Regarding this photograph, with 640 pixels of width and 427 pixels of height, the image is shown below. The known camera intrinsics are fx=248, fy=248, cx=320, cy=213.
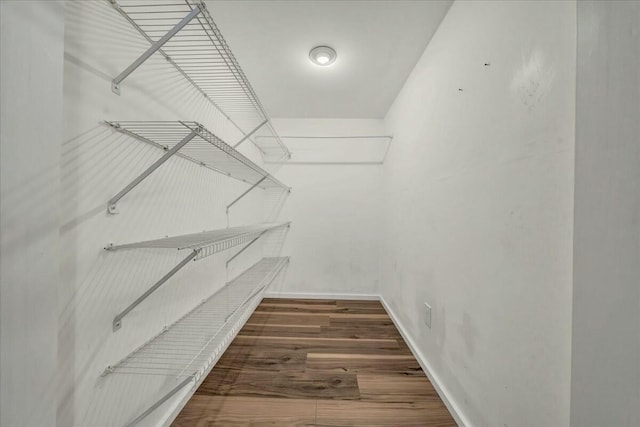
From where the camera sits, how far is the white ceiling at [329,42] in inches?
48.6

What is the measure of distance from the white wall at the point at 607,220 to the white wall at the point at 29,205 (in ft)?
3.78

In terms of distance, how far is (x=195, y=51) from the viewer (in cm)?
110

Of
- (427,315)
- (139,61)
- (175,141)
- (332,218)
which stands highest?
(139,61)

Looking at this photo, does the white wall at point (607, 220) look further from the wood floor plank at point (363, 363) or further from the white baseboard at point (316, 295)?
the white baseboard at point (316, 295)

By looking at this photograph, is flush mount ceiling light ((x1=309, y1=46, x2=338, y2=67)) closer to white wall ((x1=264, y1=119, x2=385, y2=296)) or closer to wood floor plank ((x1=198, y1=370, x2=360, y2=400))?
white wall ((x1=264, y1=119, x2=385, y2=296))

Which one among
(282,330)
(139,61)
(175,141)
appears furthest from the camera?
(282,330)

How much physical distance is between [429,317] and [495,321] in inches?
23.2

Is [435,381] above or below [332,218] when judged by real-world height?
below

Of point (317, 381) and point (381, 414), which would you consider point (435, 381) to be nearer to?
point (381, 414)

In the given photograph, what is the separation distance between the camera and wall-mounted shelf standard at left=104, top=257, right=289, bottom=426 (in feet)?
2.62

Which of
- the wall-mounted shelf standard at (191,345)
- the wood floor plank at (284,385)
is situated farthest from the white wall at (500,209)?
the wall-mounted shelf standard at (191,345)

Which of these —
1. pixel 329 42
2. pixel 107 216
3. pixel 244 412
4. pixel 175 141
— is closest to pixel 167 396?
pixel 107 216

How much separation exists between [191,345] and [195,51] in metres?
1.26

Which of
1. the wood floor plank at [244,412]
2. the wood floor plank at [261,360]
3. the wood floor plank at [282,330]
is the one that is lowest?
the wood floor plank at [244,412]
